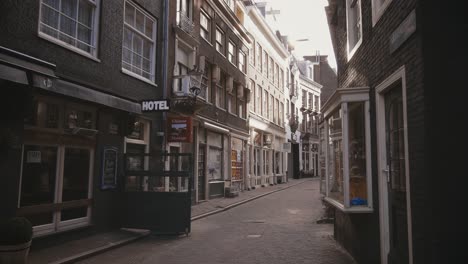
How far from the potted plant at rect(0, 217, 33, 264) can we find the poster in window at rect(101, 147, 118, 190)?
3.90m

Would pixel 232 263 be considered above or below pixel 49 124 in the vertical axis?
below

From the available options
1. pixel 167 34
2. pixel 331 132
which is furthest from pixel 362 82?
pixel 167 34

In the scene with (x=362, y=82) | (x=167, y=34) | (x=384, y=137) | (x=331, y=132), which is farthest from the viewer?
(x=167, y=34)

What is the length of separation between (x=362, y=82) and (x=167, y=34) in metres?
8.62

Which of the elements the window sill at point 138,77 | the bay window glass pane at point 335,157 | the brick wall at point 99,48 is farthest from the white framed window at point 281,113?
the bay window glass pane at point 335,157

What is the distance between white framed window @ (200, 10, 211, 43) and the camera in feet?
61.3

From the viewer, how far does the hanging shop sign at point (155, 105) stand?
11092 millimetres

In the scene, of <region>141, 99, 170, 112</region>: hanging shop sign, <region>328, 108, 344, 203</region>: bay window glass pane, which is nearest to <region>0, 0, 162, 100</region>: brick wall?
<region>141, 99, 170, 112</region>: hanging shop sign

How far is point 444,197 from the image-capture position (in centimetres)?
420

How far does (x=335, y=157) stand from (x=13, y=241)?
18.8ft

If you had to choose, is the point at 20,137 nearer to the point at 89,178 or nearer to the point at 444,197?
the point at 89,178

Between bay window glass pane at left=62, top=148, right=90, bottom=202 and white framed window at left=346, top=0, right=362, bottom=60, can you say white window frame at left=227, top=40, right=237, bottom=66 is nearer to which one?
bay window glass pane at left=62, top=148, right=90, bottom=202

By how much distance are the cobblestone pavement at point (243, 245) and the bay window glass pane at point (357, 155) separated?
1.43 meters

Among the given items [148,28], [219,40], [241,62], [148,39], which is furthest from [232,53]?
[148,39]
